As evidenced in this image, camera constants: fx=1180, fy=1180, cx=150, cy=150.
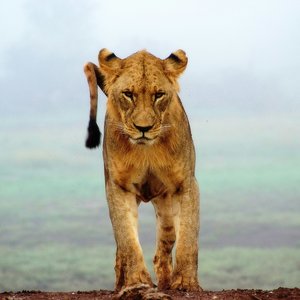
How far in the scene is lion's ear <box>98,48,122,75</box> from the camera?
455 inches

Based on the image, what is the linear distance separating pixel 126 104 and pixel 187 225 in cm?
137

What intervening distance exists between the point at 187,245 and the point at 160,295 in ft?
3.96

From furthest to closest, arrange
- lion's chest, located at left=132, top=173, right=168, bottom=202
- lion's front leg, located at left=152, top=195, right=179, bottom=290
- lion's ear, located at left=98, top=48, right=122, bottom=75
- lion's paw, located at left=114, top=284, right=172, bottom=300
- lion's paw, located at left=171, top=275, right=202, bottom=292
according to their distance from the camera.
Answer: lion's front leg, located at left=152, top=195, right=179, bottom=290 < lion's chest, located at left=132, top=173, right=168, bottom=202 < lion's ear, located at left=98, top=48, right=122, bottom=75 < lion's paw, located at left=171, top=275, right=202, bottom=292 < lion's paw, located at left=114, top=284, right=172, bottom=300

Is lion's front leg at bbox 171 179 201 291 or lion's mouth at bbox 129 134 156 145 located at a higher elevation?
lion's mouth at bbox 129 134 156 145

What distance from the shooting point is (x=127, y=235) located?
11391 mm

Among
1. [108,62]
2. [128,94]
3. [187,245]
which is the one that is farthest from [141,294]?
[108,62]

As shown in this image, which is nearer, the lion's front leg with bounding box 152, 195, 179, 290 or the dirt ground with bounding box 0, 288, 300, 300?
the dirt ground with bounding box 0, 288, 300, 300

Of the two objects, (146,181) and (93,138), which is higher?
(93,138)

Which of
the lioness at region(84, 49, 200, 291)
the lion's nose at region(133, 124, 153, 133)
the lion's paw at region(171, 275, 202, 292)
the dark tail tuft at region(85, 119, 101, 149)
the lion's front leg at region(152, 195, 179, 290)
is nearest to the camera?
the lion's nose at region(133, 124, 153, 133)

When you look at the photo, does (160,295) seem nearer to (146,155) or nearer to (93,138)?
(146,155)

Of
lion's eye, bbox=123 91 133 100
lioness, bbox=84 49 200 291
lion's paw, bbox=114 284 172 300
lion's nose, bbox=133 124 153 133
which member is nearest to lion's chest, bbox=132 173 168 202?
lioness, bbox=84 49 200 291

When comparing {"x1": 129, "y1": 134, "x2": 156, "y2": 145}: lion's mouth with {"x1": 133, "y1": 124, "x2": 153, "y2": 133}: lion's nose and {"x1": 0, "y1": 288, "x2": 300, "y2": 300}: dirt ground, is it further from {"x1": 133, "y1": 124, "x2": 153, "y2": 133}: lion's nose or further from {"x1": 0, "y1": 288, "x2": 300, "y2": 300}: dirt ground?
{"x1": 0, "y1": 288, "x2": 300, "y2": 300}: dirt ground

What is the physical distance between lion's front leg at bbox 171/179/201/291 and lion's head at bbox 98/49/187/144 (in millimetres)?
811

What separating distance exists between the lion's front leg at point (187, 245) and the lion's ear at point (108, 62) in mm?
1369
